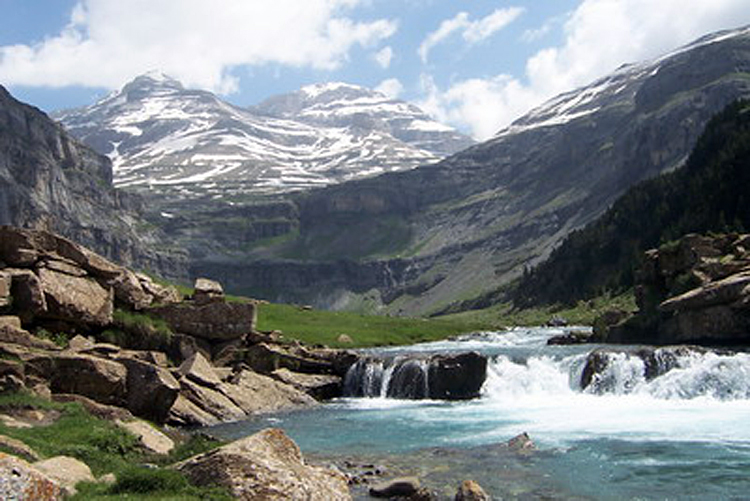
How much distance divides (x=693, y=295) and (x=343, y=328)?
5332 cm

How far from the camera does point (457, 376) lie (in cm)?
5938

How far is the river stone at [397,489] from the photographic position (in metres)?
24.6

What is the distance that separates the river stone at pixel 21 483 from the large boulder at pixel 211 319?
41.4 metres

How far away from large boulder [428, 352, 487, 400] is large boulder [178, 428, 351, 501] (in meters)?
39.1

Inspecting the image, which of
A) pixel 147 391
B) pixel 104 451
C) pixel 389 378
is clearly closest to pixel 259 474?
pixel 104 451

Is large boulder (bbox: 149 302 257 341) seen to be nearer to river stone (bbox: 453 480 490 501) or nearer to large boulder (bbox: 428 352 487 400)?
large boulder (bbox: 428 352 487 400)

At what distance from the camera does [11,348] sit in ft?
114

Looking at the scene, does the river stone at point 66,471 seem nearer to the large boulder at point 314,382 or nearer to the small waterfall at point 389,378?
the large boulder at point 314,382

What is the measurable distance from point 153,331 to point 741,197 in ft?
379

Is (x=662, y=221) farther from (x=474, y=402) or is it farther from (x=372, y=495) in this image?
(x=372, y=495)

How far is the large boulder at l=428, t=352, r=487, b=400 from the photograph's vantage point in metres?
59.3

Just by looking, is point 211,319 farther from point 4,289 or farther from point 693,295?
point 693,295

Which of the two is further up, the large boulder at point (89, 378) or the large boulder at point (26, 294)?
the large boulder at point (26, 294)

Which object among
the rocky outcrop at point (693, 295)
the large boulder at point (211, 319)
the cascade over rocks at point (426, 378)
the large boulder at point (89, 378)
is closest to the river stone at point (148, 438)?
the large boulder at point (89, 378)
